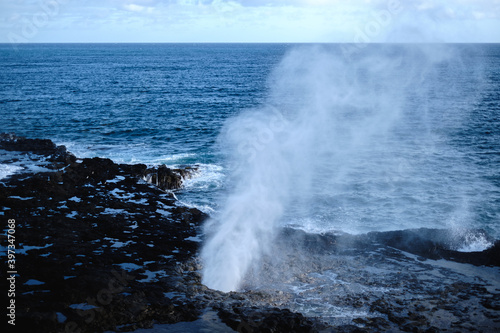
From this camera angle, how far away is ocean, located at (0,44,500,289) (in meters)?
25.9

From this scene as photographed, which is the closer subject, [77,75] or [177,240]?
[177,240]

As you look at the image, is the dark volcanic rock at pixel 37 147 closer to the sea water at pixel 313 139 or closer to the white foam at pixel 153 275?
the sea water at pixel 313 139

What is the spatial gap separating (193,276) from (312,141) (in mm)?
27047

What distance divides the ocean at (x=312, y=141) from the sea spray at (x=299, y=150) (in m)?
0.18

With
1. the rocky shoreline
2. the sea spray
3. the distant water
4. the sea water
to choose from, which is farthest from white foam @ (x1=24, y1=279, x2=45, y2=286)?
the distant water

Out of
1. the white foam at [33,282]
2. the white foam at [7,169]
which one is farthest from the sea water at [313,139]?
the white foam at [33,282]

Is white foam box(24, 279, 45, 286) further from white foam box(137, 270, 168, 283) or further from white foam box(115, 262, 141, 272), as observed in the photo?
white foam box(137, 270, 168, 283)

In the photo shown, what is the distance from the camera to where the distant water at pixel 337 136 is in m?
26.9

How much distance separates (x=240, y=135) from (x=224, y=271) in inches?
1151

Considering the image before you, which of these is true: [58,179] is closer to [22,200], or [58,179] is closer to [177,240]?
[22,200]

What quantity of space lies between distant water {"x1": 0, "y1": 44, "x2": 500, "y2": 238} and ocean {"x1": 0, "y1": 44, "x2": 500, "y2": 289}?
0.16 m

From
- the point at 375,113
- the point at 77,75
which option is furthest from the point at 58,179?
the point at 77,75

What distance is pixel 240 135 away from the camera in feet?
150

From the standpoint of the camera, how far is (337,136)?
43.1 metres
